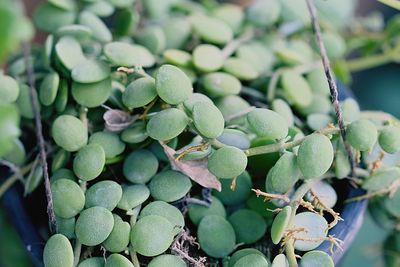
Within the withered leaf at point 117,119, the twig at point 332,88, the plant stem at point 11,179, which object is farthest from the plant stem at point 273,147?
the plant stem at point 11,179

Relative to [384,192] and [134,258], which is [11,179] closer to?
[134,258]

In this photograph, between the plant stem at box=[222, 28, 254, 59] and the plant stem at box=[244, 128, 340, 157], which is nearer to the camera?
the plant stem at box=[244, 128, 340, 157]

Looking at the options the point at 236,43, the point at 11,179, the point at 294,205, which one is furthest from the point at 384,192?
the point at 11,179

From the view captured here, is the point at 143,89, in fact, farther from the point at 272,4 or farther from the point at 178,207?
the point at 272,4

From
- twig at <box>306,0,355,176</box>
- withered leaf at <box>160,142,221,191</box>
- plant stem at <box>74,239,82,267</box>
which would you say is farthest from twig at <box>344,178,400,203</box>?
plant stem at <box>74,239,82,267</box>

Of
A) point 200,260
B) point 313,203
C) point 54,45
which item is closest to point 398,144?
point 313,203

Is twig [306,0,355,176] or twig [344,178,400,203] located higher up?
twig [306,0,355,176]

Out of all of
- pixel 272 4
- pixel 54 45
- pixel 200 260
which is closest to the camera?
pixel 200 260

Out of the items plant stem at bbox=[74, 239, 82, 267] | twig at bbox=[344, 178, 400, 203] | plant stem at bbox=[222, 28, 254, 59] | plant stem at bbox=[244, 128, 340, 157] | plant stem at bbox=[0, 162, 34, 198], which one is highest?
plant stem at bbox=[244, 128, 340, 157]

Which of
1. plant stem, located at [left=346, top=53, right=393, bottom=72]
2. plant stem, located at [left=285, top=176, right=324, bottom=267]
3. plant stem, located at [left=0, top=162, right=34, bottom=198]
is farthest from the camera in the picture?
plant stem, located at [left=346, top=53, right=393, bottom=72]

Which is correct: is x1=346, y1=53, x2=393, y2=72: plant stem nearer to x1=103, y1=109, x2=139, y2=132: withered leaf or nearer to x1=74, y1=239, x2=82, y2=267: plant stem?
x1=103, y1=109, x2=139, y2=132: withered leaf
